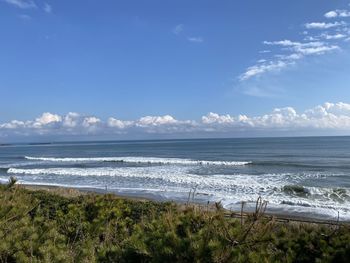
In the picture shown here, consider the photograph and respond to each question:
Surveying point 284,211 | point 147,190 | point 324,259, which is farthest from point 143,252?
point 147,190

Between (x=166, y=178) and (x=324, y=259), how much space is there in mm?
29220

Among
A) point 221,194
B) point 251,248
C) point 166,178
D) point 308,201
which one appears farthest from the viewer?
point 166,178

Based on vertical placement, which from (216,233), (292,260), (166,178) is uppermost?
(216,233)

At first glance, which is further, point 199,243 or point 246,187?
point 246,187

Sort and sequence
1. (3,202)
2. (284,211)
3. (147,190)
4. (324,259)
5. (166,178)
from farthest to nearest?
(166,178), (147,190), (284,211), (3,202), (324,259)

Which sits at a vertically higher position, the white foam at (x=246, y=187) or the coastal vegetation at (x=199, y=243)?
the coastal vegetation at (x=199, y=243)

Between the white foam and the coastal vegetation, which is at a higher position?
the coastal vegetation

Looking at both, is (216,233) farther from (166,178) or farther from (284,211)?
(166,178)

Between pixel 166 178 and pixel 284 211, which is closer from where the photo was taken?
pixel 284 211

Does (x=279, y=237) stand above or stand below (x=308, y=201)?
above

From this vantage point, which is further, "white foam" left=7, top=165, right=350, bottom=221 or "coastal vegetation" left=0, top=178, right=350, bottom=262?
"white foam" left=7, top=165, right=350, bottom=221

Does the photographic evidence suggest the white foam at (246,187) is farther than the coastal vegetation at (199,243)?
Yes

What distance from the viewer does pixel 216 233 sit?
4840 millimetres

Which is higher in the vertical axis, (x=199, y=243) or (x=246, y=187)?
(x=199, y=243)
